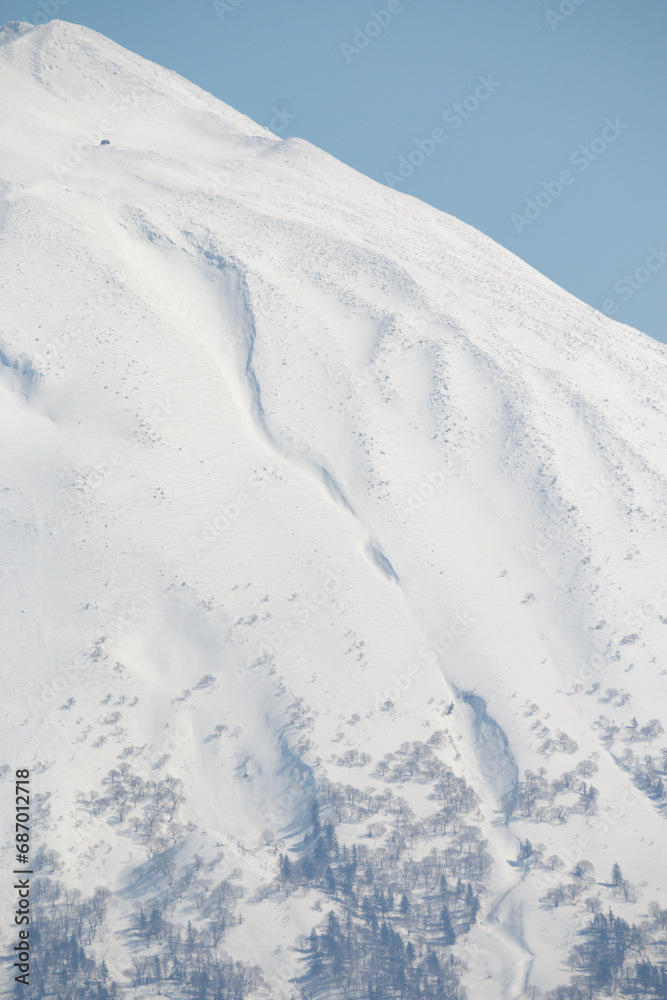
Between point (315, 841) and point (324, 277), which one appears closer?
point (315, 841)

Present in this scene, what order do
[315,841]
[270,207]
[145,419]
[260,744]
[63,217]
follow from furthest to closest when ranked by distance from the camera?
[270,207] < [63,217] < [145,419] < [260,744] < [315,841]

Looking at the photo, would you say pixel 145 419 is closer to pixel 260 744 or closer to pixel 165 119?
pixel 260 744

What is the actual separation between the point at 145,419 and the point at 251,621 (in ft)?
96.0

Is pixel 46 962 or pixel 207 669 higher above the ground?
pixel 207 669

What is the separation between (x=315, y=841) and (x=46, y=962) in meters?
21.3

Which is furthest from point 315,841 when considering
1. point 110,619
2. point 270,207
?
point 270,207

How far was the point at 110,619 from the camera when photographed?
3423 inches

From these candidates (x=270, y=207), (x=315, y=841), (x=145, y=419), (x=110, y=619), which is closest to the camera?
(x=315, y=841)

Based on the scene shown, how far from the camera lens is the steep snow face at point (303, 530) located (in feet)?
255

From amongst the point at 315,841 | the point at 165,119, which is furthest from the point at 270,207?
the point at 315,841

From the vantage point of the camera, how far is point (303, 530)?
9825 cm

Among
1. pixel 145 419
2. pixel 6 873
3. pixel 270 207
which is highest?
pixel 270 207

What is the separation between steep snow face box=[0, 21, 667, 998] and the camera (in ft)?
255

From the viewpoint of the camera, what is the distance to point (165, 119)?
595 feet
